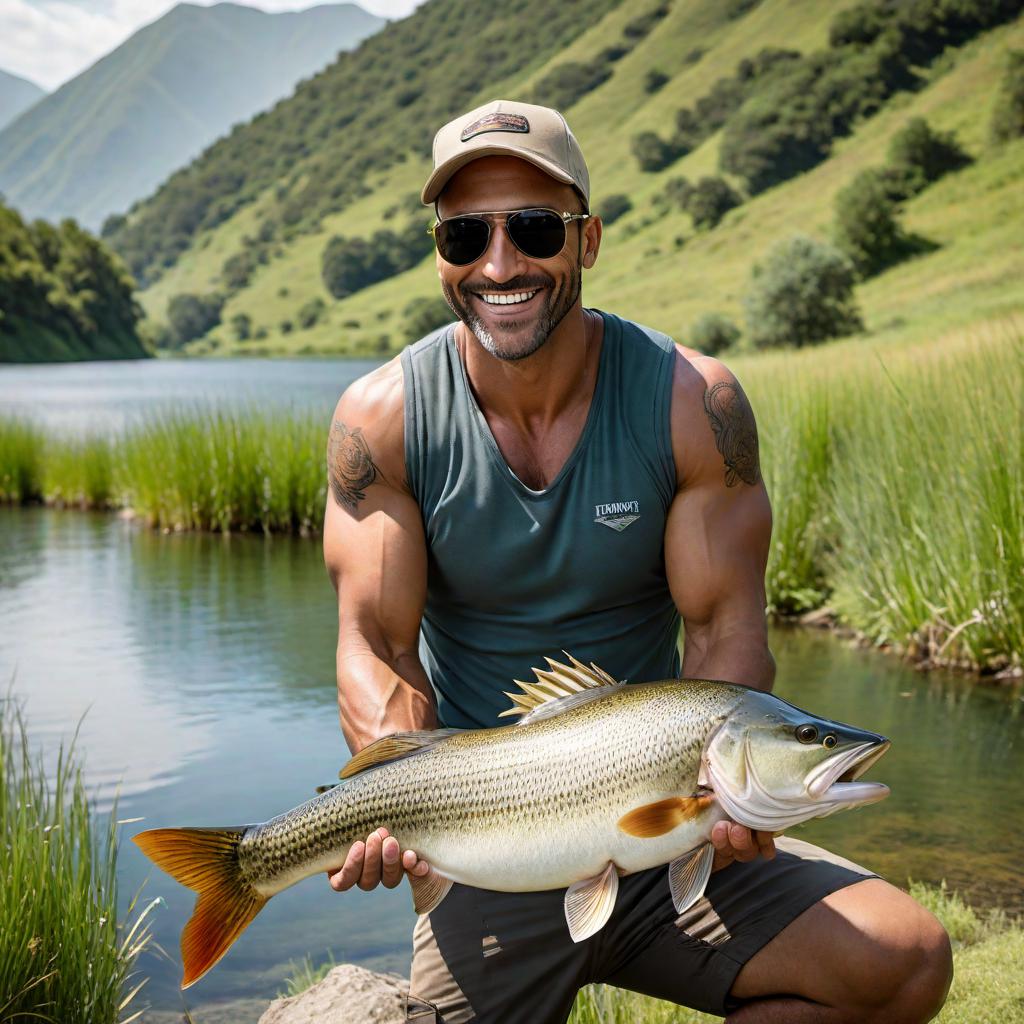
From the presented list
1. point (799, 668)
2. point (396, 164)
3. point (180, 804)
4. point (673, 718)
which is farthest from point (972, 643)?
point (396, 164)

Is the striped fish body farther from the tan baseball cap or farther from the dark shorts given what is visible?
the tan baseball cap

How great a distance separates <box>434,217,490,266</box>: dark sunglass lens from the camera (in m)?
3.52

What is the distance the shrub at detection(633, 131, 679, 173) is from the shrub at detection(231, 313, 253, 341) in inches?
1766

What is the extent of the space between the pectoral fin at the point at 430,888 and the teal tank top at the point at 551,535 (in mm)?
699

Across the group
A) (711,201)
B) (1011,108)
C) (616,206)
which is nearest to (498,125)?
(1011,108)

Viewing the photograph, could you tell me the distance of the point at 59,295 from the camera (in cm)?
9050

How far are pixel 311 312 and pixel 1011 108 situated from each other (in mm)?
77463

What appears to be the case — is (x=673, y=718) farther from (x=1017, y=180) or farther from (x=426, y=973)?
(x=1017, y=180)

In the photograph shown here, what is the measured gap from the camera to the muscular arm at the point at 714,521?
3.45 meters

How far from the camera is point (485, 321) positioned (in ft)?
11.6

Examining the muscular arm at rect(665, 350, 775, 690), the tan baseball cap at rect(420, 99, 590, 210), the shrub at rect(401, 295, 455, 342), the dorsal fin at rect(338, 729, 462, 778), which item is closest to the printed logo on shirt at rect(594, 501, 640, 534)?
the muscular arm at rect(665, 350, 775, 690)

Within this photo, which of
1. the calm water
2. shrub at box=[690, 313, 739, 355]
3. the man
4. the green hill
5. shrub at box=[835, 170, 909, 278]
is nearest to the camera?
the man

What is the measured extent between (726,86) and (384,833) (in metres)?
122

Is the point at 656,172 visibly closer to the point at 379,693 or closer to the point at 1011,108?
the point at 1011,108
